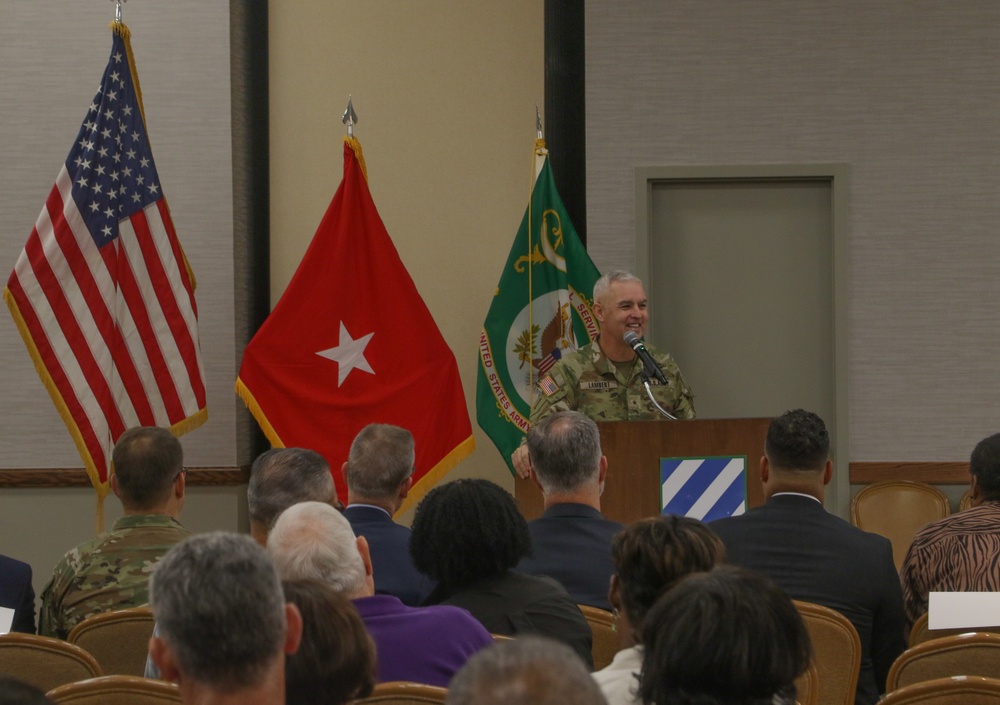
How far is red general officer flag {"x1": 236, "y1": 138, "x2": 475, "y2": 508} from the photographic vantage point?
19.6ft

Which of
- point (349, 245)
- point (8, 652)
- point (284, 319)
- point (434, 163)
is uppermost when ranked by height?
point (434, 163)

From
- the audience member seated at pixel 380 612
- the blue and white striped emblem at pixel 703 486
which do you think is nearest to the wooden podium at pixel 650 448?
the blue and white striped emblem at pixel 703 486

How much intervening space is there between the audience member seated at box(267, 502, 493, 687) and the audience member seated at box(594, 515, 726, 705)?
0.29 m

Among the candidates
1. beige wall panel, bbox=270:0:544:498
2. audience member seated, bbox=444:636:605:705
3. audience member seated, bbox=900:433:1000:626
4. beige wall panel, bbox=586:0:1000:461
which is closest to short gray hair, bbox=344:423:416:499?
audience member seated, bbox=900:433:1000:626

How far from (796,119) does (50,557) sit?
4548 millimetres

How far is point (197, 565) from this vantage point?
1675 mm

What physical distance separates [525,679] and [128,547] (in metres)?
2.60

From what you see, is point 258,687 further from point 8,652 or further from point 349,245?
point 349,245

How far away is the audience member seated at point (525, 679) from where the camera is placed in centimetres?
111

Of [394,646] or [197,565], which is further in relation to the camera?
[394,646]

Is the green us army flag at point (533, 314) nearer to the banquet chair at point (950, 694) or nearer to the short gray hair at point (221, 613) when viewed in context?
the banquet chair at point (950, 694)

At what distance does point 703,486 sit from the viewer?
4.09 m

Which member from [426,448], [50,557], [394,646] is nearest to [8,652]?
[394,646]

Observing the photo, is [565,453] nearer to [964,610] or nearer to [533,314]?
[964,610]
